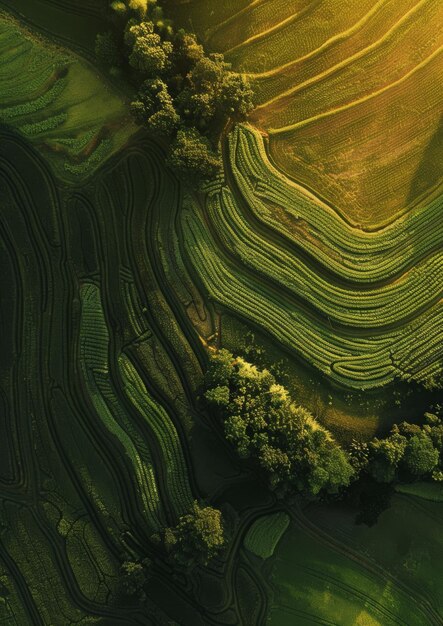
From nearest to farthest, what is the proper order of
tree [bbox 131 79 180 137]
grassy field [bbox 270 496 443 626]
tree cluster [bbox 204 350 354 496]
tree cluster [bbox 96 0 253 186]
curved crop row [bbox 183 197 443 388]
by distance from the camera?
tree cluster [bbox 204 350 354 496] < tree [bbox 131 79 180 137] < tree cluster [bbox 96 0 253 186] < curved crop row [bbox 183 197 443 388] < grassy field [bbox 270 496 443 626]

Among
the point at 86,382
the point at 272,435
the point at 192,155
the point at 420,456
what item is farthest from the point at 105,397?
the point at 420,456

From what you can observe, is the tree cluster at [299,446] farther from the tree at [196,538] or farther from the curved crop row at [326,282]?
the curved crop row at [326,282]

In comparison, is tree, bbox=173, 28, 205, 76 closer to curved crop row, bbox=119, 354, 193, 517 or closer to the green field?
the green field

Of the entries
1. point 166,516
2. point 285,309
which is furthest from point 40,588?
point 285,309

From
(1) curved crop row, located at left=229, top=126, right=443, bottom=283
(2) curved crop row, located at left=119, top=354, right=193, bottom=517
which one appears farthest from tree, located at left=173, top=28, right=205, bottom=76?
(2) curved crop row, located at left=119, top=354, right=193, bottom=517

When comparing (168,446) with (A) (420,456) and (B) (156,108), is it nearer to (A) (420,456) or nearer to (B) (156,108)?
(A) (420,456)

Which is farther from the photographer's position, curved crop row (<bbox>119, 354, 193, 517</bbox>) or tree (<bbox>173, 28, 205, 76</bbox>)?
curved crop row (<bbox>119, 354, 193, 517</bbox>)

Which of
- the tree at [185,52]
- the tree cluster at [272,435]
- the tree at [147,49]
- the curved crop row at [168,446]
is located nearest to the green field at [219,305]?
the curved crop row at [168,446]
